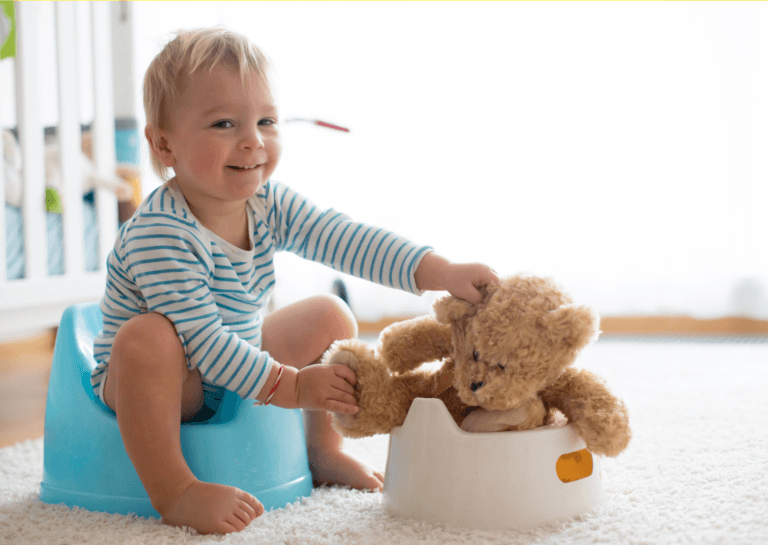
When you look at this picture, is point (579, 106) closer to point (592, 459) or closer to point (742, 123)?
point (742, 123)

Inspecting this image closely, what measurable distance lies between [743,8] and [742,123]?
0.94 ft

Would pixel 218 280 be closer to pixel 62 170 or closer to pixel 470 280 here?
pixel 470 280

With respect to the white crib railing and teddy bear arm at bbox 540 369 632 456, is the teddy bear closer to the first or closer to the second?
teddy bear arm at bbox 540 369 632 456

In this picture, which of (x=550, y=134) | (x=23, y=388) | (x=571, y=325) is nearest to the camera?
(x=571, y=325)

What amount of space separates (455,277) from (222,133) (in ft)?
0.94

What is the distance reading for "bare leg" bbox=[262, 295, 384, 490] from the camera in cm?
79

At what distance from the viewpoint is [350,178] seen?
6.56 feet

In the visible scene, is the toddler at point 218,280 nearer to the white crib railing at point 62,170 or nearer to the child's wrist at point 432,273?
the child's wrist at point 432,273

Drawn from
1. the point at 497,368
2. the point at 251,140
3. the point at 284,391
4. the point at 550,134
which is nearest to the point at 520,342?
the point at 497,368

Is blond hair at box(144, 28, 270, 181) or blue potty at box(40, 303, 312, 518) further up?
blond hair at box(144, 28, 270, 181)

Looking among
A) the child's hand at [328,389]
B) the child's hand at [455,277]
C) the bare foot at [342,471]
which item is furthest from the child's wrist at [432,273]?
the bare foot at [342,471]

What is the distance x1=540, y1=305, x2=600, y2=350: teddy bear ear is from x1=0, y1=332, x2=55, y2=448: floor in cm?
87

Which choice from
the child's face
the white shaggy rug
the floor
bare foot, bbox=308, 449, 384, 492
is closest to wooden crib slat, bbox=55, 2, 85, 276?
the floor

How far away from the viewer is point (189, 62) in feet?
2.30
